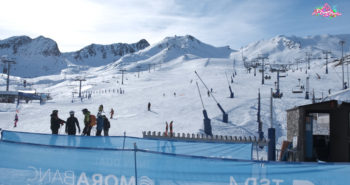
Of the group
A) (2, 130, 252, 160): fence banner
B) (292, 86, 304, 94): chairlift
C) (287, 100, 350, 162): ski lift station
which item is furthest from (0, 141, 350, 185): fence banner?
(292, 86, 304, 94): chairlift

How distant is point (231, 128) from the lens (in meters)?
24.2

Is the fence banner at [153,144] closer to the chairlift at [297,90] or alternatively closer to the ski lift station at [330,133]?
the ski lift station at [330,133]

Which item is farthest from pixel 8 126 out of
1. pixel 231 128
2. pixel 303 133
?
pixel 303 133

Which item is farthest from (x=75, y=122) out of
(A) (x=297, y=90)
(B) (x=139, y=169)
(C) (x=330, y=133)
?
(A) (x=297, y=90)

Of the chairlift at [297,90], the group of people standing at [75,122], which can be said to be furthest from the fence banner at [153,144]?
the chairlift at [297,90]

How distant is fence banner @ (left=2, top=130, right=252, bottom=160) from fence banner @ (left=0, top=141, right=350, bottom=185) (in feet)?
10.7

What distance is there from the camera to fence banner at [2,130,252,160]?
310 inches

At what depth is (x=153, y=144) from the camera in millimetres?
8672

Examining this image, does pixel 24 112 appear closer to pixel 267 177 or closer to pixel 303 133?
pixel 303 133

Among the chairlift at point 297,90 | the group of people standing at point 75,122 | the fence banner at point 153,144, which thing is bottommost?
the fence banner at point 153,144

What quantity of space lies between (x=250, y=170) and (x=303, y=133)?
6.44m

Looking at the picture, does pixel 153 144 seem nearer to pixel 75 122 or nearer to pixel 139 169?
pixel 139 169

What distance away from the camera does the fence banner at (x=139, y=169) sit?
14.5 feet

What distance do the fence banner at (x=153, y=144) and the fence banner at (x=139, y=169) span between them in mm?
3272
